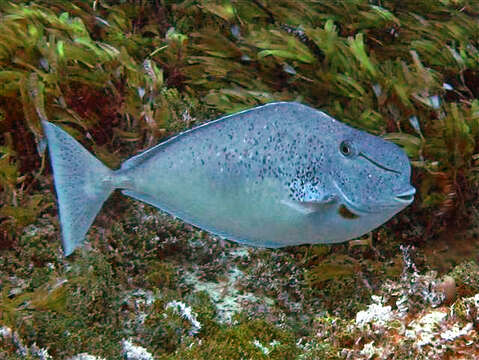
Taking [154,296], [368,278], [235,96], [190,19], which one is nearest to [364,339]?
[368,278]

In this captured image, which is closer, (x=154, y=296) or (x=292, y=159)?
(x=292, y=159)

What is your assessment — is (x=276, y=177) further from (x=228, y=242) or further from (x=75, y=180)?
(x=228, y=242)

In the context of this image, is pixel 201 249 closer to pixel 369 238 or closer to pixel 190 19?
pixel 369 238

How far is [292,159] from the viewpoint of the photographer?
1.88 metres

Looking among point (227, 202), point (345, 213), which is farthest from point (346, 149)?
point (227, 202)

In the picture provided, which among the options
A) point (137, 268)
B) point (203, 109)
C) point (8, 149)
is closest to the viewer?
point (137, 268)

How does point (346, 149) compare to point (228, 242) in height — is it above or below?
Answer: above

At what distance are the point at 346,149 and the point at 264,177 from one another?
0.91 feet

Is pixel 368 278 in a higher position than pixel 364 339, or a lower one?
lower

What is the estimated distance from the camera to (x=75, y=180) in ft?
6.63

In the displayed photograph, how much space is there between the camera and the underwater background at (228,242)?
10.1 feet

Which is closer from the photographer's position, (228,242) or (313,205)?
(313,205)

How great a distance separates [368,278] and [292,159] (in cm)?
236

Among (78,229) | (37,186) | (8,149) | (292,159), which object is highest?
(292,159)
